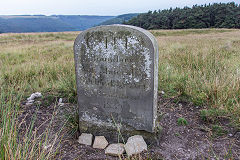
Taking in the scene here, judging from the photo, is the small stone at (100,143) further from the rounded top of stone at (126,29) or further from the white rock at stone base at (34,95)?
the white rock at stone base at (34,95)

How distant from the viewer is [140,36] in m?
2.44

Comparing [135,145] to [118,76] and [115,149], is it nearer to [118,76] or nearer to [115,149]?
[115,149]

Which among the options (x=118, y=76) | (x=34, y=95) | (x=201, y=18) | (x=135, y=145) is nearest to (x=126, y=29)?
(x=118, y=76)

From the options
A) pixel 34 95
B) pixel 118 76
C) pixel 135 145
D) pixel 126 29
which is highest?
pixel 126 29

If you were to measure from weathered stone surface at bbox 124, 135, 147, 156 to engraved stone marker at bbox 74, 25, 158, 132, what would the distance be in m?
0.16

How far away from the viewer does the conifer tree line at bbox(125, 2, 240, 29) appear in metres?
45.9

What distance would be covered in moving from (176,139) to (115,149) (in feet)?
2.80

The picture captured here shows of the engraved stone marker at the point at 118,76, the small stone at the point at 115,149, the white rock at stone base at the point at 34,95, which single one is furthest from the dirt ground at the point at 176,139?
the white rock at stone base at the point at 34,95

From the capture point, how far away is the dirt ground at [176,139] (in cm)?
245

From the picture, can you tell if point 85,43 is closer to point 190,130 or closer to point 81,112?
point 81,112

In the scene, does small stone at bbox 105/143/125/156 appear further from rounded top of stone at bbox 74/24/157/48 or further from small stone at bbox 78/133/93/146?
rounded top of stone at bbox 74/24/157/48

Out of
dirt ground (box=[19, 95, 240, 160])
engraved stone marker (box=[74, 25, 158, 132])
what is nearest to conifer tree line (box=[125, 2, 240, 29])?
dirt ground (box=[19, 95, 240, 160])

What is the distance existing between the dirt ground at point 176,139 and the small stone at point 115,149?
64mm

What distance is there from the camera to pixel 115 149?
103 inches
